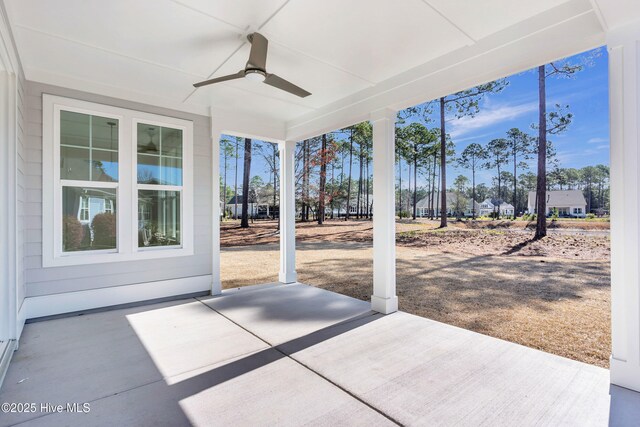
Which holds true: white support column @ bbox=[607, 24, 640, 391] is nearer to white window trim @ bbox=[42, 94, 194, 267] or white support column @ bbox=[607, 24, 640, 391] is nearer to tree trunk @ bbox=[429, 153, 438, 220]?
white window trim @ bbox=[42, 94, 194, 267]

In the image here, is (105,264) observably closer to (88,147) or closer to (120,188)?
(120,188)

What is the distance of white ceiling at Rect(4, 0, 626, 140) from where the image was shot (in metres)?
2.29

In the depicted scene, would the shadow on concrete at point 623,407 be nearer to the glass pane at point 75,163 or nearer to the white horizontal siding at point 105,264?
the white horizontal siding at point 105,264

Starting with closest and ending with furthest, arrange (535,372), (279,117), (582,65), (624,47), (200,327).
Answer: (624,47)
(535,372)
(200,327)
(279,117)
(582,65)

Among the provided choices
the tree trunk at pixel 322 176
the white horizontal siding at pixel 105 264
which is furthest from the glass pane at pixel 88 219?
the tree trunk at pixel 322 176

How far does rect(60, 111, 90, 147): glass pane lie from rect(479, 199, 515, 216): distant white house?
12161 millimetres

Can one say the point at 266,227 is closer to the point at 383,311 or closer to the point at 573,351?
the point at 383,311

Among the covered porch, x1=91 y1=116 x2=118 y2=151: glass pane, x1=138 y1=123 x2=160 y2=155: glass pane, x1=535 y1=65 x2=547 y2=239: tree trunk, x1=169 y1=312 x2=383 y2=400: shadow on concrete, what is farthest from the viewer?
x1=535 y1=65 x2=547 y2=239: tree trunk

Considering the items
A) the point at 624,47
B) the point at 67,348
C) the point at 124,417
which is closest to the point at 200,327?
the point at 67,348

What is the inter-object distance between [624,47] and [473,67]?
104 centimetres

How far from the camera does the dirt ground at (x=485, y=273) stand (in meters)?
3.52

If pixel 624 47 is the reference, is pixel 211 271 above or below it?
below

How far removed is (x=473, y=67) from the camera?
9.27 ft

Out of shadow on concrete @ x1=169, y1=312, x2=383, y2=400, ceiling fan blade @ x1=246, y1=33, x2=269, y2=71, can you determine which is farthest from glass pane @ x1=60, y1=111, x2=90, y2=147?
shadow on concrete @ x1=169, y1=312, x2=383, y2=400
